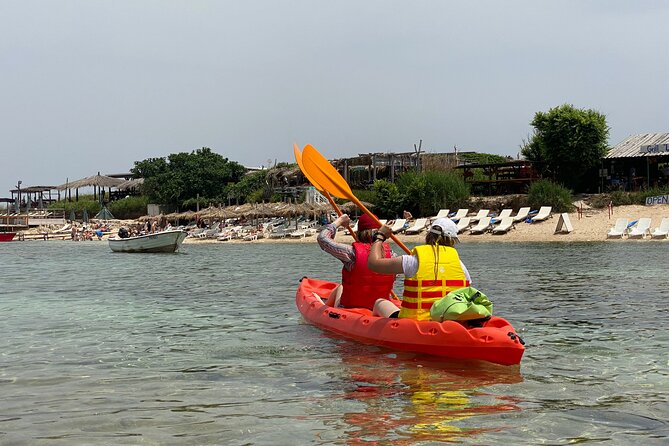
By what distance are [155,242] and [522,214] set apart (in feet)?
57.7

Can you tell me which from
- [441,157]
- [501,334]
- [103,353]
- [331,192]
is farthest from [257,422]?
[441,157]

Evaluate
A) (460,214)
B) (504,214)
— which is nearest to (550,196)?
(504,214)

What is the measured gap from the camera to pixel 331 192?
427 inches

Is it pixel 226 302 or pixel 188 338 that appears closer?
pixel 188 338

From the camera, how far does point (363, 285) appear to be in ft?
28.7

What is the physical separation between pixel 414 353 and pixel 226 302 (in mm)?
6734

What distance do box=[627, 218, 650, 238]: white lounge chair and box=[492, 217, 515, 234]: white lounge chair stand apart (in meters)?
5.91

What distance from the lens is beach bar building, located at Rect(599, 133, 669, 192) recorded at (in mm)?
40281

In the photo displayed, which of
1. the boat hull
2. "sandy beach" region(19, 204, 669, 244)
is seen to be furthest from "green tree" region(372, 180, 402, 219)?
the boat hull

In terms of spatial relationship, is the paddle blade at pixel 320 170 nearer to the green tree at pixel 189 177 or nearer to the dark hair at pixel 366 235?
the dark hair at pixel 366 235

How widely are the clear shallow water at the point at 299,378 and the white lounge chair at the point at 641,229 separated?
1864 centimetres

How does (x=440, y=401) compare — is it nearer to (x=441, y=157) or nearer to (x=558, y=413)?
(x=558, y=413)

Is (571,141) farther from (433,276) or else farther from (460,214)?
(433,276)

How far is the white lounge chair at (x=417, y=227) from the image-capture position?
38156 millimetres
